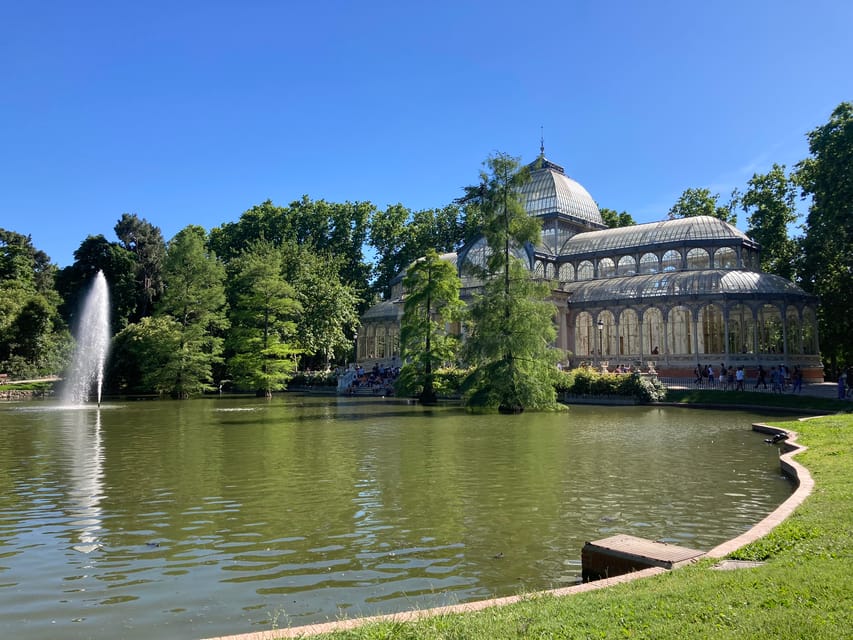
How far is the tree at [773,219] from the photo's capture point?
55.9 meters

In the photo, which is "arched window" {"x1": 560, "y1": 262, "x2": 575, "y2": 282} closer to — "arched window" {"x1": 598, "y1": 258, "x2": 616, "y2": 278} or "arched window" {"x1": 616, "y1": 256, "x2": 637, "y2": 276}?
"arched window" {"x1": 598, "y1": 258, "x2": 616, "y2": 278}

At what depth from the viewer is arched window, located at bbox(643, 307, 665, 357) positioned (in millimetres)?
51000

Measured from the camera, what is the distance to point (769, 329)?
160ft

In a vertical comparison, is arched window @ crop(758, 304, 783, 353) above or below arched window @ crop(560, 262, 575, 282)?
below

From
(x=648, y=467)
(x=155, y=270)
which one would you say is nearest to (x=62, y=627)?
(x=648, y=467)

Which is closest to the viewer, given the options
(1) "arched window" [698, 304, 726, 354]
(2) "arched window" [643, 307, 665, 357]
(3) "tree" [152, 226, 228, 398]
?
(3) "tree" [152, 226, 228, 398]

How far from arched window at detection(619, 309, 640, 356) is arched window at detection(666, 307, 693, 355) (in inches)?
101

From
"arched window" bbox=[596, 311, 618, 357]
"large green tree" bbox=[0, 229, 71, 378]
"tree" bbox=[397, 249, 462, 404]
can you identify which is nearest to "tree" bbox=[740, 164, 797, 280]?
"arched window" bbox=[596, 311, 618, 357]

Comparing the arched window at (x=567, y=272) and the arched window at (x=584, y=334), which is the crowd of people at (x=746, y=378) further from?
the arched window at (x=567, y=272)

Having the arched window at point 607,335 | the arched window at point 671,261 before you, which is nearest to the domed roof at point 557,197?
the arched window at point 671,261

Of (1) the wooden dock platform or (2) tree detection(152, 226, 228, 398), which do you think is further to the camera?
(2) tree detection(152, 226, 228, 398)

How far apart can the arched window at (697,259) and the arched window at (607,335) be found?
26.6ft

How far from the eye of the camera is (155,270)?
64.0 m

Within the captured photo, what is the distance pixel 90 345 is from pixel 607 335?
44447 millimetres
